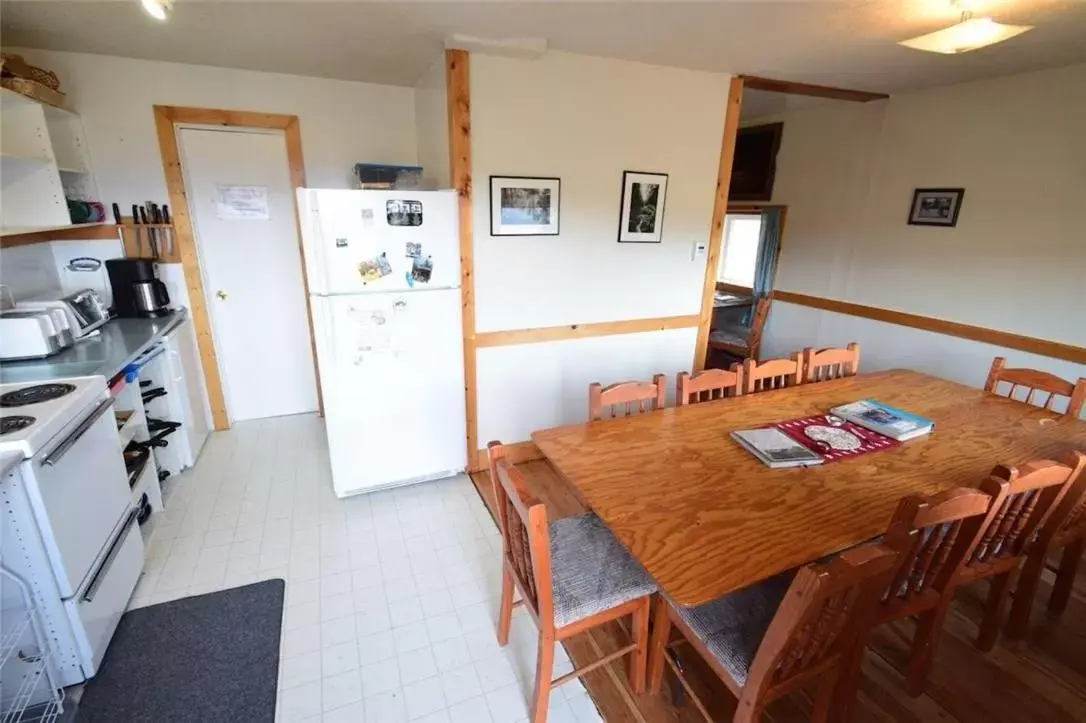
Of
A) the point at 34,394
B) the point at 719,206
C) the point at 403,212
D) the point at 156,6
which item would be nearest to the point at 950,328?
the point at 719,206

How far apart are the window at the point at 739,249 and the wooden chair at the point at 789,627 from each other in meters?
4.09

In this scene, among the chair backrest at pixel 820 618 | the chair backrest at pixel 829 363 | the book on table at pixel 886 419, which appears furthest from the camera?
the chair backrest at pixel 829 363

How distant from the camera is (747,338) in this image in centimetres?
449

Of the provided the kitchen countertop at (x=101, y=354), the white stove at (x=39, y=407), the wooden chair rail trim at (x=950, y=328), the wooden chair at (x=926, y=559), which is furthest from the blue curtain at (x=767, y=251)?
the white stove at (x=39, y=407)

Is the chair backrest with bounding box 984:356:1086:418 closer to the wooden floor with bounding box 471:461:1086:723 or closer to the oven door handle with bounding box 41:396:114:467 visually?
the wooden floor with bounding box 471:461:1086:723

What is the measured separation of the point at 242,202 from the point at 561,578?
10.6ft

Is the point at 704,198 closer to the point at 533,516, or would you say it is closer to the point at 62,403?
the point at 533,516

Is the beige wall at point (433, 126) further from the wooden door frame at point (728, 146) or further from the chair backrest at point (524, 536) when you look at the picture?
the chair backrest at point (524, 536)

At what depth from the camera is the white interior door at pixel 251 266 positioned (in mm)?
3166

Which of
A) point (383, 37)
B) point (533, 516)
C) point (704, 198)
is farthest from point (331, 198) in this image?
point (704, 198)

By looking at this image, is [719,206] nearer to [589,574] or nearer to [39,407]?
→ [589,574]

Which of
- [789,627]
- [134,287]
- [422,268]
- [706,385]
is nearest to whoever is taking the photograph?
[789,627]

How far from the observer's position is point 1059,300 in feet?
9.16

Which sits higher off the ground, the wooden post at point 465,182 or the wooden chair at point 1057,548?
the wooden post at point 465,182
